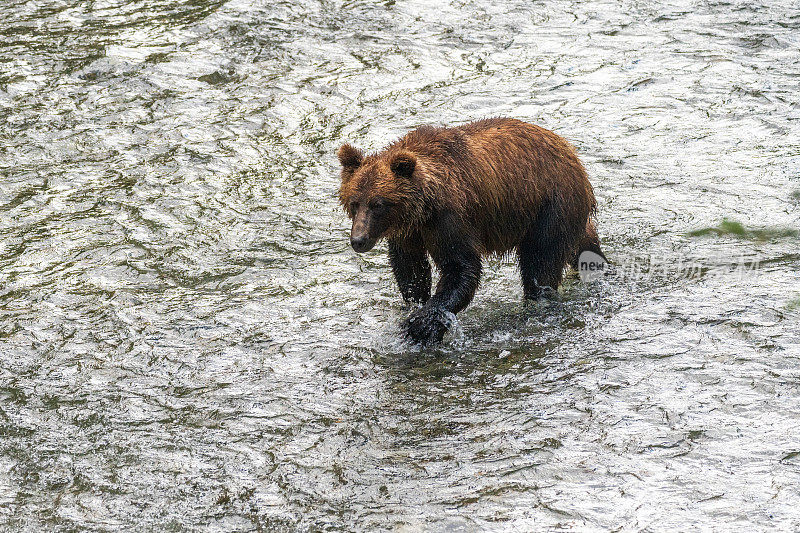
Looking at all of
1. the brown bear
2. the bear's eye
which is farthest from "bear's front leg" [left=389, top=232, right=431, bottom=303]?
the bear's eye

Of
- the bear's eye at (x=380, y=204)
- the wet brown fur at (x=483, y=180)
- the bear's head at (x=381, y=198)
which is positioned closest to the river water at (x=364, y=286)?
the wet brown fur at (x=483, y=180)

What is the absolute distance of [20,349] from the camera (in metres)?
7.66

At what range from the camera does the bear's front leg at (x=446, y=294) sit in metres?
7.73

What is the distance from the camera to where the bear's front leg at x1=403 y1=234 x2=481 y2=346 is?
773 centimetres

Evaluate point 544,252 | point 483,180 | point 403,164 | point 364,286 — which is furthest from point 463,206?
point 364,286

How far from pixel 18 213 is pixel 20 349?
2.98 meters

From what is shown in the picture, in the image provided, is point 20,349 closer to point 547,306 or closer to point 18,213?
point 18,213

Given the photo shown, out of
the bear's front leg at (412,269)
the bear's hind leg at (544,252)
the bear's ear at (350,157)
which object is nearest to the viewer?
the bear's ear at (350,157)

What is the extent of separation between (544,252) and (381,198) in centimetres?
169

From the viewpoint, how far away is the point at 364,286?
350 inches

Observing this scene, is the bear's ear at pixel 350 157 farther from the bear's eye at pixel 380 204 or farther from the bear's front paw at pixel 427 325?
the bear's front paw at pixel 427 325

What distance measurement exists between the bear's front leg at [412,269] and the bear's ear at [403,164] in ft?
2.27

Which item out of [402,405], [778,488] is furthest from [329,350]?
[778,488]

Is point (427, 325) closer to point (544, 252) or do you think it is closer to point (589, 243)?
point (544, 252)
